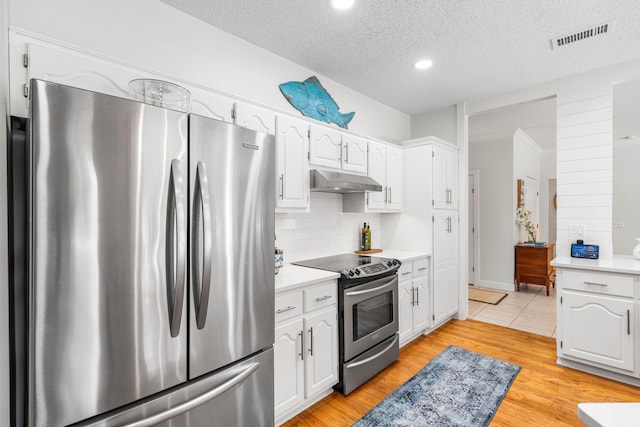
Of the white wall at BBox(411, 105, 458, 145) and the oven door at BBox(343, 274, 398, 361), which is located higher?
the white wall at BBox(411, 105, 458, 145)

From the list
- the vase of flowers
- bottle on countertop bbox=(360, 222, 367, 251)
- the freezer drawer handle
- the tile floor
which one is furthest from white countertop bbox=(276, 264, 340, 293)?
the vase of flowers

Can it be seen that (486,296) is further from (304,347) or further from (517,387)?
(304,347)

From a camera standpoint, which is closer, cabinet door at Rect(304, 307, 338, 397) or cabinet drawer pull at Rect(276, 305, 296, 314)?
cabinet drawer pull at Rect(276, 305, 296, 314)

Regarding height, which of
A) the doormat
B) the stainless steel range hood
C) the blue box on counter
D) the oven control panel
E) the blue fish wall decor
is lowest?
the doormat

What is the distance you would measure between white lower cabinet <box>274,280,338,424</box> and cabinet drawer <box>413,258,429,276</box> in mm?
1265

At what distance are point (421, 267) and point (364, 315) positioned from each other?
1.13 m

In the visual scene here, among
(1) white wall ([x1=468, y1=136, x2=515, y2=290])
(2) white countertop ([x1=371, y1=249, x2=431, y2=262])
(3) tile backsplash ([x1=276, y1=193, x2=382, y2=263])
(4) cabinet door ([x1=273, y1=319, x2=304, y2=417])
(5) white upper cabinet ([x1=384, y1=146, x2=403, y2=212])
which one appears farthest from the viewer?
(1) white wall ([x1=468, y1=136, x2=515, y2=290])

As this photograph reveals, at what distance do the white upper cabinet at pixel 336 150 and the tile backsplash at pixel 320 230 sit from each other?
1.31 feet

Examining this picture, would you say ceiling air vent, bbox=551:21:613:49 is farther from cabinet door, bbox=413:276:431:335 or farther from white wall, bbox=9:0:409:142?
cabinet door, bbox=413:276:431:335

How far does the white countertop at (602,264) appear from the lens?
2.49 metres

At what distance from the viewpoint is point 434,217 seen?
11.5 feet

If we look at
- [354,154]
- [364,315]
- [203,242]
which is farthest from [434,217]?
[203,242]

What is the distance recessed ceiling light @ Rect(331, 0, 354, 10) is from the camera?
2016 mm

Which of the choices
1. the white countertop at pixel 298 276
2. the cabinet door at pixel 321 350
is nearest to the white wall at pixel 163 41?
the white countertop at pixel 298 276
